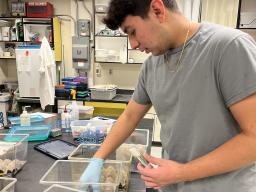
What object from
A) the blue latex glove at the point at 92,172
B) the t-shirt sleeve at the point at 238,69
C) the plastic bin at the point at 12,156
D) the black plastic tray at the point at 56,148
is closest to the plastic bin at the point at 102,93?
the black plastic tray at the point at 56,148

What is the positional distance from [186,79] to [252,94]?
23 cm

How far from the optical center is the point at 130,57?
4324 mm

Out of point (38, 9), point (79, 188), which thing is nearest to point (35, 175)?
point (79, 188)

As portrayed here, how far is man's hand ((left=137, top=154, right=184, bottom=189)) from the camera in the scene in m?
0.89

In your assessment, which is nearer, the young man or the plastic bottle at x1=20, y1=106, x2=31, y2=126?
the young man

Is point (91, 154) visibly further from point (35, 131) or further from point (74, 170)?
point (35, 131)

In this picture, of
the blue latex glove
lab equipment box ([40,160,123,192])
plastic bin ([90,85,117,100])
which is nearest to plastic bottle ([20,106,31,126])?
lab equipment box ([40,160,123,192])

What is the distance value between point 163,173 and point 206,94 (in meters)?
0.32

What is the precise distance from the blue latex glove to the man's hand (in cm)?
26

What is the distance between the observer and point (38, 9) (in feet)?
13.7

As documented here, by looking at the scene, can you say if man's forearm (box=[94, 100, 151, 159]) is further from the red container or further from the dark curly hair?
the red container

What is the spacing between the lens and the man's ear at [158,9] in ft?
2.83

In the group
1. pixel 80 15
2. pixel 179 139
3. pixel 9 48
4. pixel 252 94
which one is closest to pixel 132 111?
pixel 179 139

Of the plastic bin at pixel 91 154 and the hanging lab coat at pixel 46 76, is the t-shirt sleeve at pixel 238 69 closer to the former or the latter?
the plastic bin at pixel 91 154
